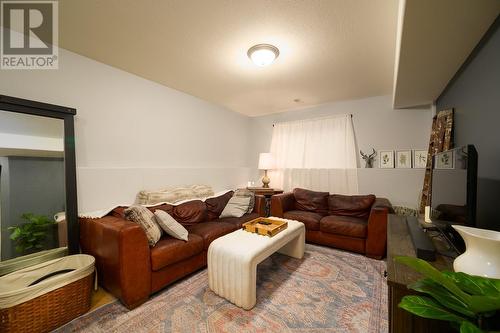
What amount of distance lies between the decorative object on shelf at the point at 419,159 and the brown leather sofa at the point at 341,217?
76 cm

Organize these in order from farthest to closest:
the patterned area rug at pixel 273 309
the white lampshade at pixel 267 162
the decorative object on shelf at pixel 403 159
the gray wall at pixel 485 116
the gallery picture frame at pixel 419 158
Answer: the white lampshade at pixel 267 162, the decorative object on shelf at pixel 403 159, the gallery picture frame at pixel 419 158, the patterned area rug at pixel 273 309, the gray wall at pixel 485 116

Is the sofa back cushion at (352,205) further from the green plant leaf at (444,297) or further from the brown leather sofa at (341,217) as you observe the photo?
the green plant leaf at (444,297)

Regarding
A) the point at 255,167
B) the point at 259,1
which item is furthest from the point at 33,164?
the point at 255,167

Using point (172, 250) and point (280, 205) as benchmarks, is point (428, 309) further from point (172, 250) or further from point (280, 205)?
point (280, 205)

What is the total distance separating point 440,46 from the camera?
159 centimetres

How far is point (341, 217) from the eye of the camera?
9.56 ft

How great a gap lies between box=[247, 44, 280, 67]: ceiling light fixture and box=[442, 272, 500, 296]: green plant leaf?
81.1 inches

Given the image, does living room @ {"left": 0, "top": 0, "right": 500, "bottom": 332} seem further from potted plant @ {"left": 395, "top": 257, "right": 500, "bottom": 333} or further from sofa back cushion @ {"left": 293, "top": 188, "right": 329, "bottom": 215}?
potted plant @ {"left": 395, "top": 257, "right": 500, "bottom": 333}

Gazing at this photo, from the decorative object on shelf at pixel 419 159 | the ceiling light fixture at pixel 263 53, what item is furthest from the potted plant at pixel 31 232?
the decorative object on shelf at pixel 419 159

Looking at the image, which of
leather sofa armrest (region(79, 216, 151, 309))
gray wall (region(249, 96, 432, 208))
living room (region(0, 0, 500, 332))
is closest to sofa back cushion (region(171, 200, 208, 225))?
living room (region(0, 0, 500, 332))

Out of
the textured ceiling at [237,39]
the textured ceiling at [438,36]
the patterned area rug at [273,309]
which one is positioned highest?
the textured ceiling at [237,39]

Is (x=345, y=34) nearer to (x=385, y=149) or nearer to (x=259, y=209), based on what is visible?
(x=385, y=149)

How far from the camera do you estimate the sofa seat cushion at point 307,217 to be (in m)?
2.90

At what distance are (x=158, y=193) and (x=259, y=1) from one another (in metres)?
2.34
